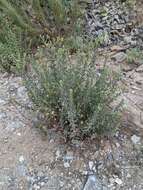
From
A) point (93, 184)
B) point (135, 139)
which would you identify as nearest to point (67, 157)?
point (93, 184)

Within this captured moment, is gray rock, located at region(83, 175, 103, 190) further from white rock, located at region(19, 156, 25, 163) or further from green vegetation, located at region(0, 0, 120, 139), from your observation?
white rock, located at region(19, 156, 25, 163)

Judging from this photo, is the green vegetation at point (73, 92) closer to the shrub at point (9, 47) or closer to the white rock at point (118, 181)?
the white rock at point (118, 181)

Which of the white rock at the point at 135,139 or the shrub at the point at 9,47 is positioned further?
the shrub at the point at 9,47

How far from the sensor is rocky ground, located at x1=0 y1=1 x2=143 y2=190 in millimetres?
2764

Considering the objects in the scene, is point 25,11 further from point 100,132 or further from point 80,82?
point 100,132

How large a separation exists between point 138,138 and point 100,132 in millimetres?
328

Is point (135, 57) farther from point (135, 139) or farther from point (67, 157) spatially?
point (67, 157)

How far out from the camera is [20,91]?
3.48 meters

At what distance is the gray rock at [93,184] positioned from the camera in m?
2.71

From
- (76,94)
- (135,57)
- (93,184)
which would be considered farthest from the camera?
(135,57)

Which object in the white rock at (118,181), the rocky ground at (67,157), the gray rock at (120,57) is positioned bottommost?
the white rock at (118,181)

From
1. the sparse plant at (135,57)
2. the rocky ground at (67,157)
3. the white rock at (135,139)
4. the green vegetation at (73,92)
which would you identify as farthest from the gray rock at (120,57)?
the white rock at (135,139)

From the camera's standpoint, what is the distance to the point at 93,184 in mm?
2725

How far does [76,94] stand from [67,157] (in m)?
0.46
